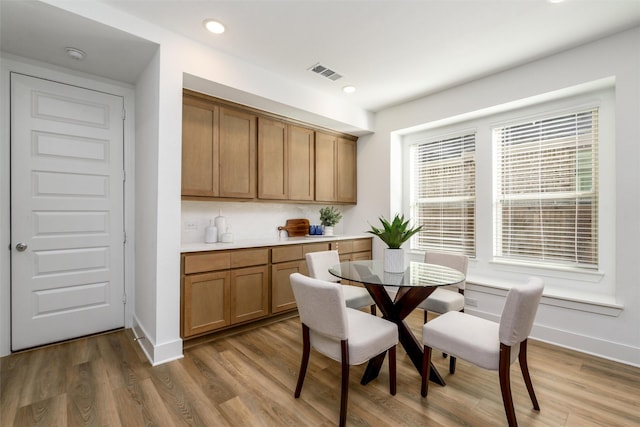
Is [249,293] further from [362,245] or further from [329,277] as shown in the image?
[362,245]

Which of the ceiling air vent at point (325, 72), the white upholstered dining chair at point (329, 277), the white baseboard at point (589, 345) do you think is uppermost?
the ceiling air vent at point (325, 72)

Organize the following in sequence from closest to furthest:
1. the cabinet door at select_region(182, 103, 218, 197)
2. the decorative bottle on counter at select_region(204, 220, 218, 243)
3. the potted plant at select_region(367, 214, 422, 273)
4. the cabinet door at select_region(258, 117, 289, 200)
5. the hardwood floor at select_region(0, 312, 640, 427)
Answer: the hardwood floor at select_region(0, 312, 640, 427) < the potted plant at select_region(367, 214, 422, 273) < the cabinet door at select_region(182, 103, 218, 197) < the decorative bottle on counter at select_region(204, 220, 218, 243) < the cabinet door at select_region(258, 117, 289, 200)

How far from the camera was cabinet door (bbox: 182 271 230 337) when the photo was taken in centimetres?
270

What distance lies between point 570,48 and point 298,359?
3883mm

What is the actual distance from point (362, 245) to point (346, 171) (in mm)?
1195

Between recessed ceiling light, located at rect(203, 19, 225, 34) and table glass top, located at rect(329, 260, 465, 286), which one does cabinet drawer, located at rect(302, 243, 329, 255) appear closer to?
table glass top, located at rect(329, 260, 465, 286)

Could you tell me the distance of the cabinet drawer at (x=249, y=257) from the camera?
3.03 metres

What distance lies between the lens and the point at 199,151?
3039 mm

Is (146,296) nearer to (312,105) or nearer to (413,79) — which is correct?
(312,105)

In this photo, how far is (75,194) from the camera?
2.90m

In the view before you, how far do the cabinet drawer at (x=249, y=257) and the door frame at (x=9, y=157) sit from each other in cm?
120

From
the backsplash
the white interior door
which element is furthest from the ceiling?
the backsplash

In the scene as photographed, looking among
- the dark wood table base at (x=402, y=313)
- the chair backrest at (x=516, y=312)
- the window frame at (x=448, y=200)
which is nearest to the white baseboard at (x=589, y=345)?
the window frame at (x=448, y=200)

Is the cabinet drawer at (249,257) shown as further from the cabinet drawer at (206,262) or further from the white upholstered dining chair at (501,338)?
the white upholstered dining chair at (501,338)
